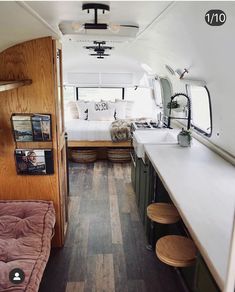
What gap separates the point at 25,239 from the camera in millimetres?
A: 2344

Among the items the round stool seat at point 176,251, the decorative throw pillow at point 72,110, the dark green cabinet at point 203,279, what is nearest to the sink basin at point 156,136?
the round stool seat at point 176,251

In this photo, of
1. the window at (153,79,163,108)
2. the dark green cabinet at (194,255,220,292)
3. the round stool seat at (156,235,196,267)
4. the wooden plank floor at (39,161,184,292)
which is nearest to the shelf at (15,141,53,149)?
the wooden plank floor at (39,161,184,292)

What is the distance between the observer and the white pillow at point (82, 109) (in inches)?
256

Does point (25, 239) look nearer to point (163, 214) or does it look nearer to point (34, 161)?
point (34, 161)

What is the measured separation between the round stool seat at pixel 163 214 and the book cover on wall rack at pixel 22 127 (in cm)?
130

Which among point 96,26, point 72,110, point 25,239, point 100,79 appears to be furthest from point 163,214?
point 100,79

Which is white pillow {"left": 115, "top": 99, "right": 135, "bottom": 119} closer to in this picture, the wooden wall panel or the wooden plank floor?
the wooden plank floor

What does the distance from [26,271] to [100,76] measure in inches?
212

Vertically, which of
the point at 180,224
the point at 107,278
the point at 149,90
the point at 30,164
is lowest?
the point at 107,278

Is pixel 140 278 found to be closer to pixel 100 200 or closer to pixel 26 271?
pixel 26 271

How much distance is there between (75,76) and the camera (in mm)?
6699

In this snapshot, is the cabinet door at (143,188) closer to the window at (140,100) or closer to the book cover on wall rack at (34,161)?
the book cover on wall rack at (34,161)

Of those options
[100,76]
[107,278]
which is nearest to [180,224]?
[107,278]

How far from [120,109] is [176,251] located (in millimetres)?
4811
